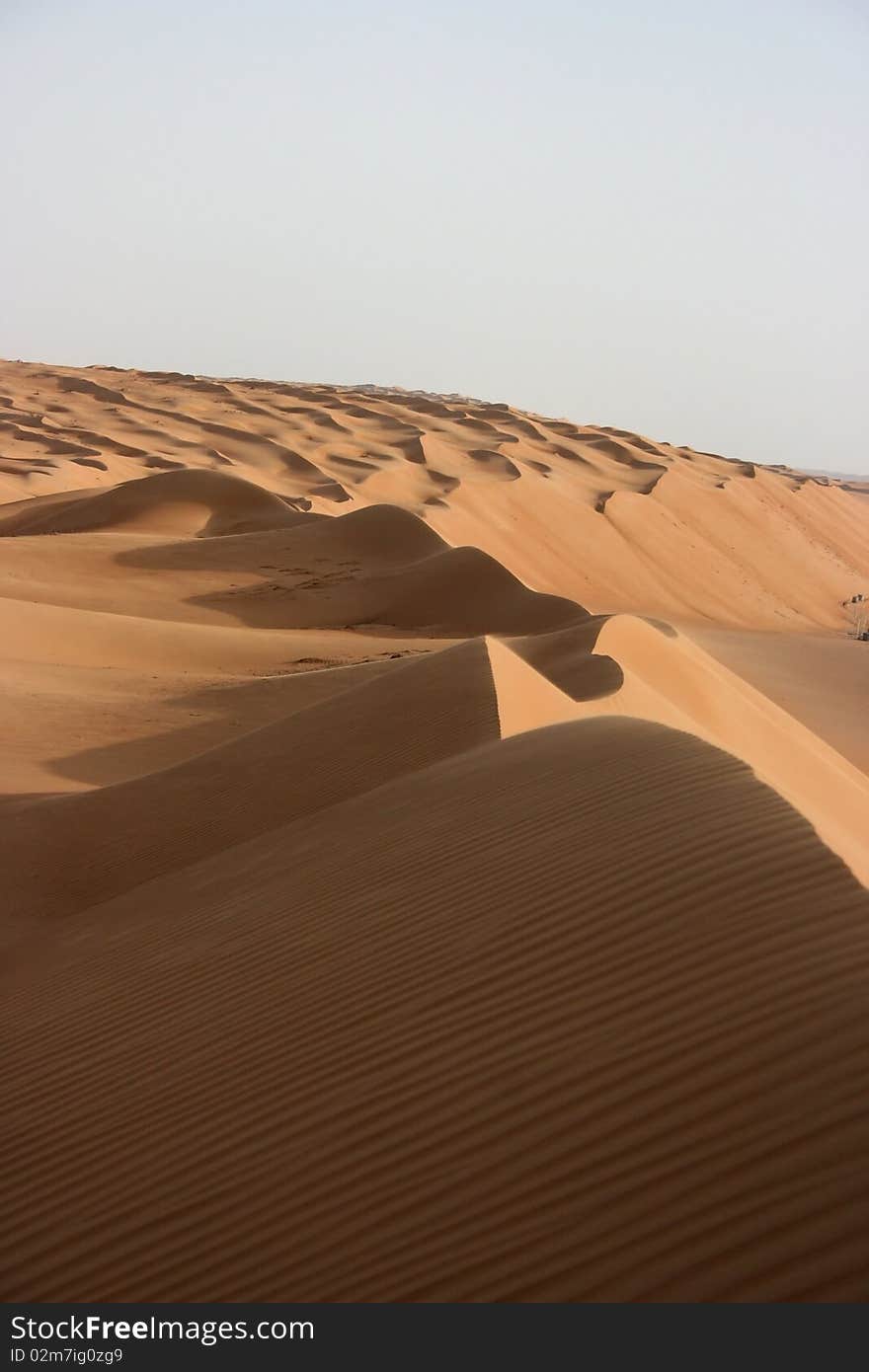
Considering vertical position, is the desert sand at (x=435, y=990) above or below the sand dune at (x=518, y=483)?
below

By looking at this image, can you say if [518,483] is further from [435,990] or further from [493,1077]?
[493,1077]

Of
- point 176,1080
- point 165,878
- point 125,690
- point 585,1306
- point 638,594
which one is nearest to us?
point 585,1306

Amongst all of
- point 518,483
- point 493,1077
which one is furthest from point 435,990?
point 518,483

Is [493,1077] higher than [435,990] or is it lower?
lower

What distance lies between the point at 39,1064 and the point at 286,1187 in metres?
1.85

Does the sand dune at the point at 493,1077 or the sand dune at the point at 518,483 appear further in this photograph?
the sand dune at the point at 518,483

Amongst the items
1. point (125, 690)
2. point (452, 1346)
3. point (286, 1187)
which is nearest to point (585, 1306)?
point (452, 1346)

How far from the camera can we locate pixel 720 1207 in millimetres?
3109

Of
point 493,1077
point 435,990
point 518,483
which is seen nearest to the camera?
point 493,1077

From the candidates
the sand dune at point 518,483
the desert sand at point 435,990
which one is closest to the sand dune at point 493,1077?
the desert sand at point 435,990

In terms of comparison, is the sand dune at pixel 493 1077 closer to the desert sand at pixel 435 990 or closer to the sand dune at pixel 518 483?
Answer: the desert sand at pixel 435 990

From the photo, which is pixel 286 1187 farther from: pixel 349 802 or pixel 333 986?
pixel 349 802

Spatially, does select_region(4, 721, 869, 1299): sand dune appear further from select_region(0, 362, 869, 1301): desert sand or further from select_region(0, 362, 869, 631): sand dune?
select_region(0, 362, 869, 631): sand dune

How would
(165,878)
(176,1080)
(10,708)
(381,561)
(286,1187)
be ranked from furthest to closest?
(381,561) < (10,708) < (165,878) < (176,1080) < (286,1187)
